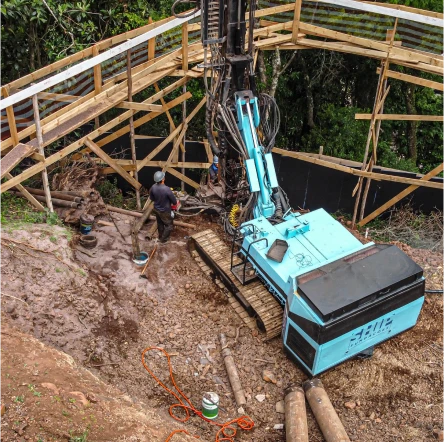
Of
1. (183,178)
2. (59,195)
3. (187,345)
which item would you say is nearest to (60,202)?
(59,195)

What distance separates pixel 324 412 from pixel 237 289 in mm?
2403

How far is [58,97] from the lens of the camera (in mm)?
9469

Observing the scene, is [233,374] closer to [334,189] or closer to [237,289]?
[237,289]

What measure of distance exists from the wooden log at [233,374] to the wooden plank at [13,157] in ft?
13.6

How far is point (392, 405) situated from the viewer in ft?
23.6

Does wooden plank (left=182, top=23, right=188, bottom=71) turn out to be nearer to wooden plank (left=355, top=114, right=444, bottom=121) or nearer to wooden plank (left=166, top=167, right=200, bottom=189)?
wooden plank (left=166, top=167, right=200, bottom=189)

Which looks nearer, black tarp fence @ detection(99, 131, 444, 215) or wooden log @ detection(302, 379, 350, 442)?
wooden log @ detection(302, 379, 350, 442)

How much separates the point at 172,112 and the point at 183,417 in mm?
8608

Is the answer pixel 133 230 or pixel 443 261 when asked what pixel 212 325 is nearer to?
pixel 133 230

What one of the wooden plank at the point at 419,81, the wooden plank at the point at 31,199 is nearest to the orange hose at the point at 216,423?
the wooden plank at the point at 31,199

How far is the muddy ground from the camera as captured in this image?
6.95 meters

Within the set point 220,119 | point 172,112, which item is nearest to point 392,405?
point 220,119

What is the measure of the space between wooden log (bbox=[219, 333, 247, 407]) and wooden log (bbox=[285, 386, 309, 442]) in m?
0.62

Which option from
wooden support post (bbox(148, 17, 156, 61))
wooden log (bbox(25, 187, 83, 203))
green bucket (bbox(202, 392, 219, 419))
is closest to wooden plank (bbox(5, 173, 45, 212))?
wooden log (bbox(25, 187, 83, 203))
